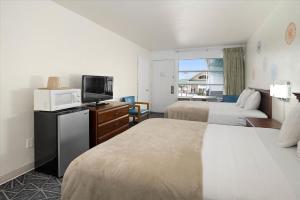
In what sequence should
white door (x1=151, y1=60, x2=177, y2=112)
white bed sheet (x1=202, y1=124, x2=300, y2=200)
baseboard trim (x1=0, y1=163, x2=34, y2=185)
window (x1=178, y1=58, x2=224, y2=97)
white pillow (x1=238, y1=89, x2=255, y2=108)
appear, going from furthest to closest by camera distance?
white door (x1=151, y1=60, x2=177, y2=112)
window (x1=178, y1=58, x2=224, y2=97)
white pillow (x1=238, y1=89, x2=255, y2=108)
baseboard trim (x1=0, y1=163, x2=34, y2=185)
white bed sheet (x1=202, y1=124, x2=300, y2=200)

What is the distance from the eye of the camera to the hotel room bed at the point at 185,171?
40.1 inches

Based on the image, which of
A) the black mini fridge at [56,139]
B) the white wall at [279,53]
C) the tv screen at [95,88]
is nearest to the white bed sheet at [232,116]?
the white wall at [279,53]

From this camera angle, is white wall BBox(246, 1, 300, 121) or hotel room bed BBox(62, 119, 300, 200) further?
white wall BBox(246, 1, 300, 121)

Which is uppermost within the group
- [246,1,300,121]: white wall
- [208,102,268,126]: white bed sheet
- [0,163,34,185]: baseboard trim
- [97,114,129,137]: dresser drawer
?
[246,1,300,121]: white wall

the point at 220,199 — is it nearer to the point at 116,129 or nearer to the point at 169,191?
the point at 169,191

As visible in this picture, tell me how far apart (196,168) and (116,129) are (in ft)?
8.73

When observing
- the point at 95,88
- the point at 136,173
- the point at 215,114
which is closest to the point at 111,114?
the point at 95,88

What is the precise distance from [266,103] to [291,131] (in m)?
1.96

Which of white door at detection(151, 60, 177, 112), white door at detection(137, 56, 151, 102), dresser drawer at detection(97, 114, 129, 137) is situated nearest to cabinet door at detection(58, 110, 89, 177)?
dresser drawer at detection(97, 114, 129, 137)

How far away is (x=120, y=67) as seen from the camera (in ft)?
16.3

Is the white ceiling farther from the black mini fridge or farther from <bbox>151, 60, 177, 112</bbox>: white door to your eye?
<bbox>151, 60, 177, 112</bbox>: white door

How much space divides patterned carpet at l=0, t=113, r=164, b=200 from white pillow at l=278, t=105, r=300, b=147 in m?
2.34

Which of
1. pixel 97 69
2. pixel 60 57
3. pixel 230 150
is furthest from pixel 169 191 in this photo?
pixel 97 69

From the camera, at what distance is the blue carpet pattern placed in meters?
1.97
